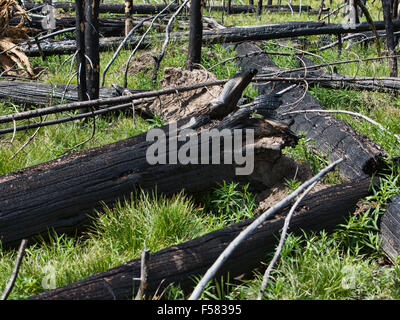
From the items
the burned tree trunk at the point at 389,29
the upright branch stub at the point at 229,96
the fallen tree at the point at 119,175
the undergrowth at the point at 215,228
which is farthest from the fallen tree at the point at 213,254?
the burned tree trunk at the point at 389,29

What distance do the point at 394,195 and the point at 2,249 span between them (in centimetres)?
319

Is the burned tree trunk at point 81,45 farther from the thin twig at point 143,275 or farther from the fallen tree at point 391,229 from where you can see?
the fallen tree at point 391,229

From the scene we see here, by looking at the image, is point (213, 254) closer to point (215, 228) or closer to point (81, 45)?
point (215, 228)

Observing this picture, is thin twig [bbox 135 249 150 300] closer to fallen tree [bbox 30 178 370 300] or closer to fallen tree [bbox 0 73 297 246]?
fallen tree [bbox 30 178 370 300]

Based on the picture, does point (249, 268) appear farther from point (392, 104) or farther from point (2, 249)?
point (392, 104)

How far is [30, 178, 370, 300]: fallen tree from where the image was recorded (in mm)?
2789

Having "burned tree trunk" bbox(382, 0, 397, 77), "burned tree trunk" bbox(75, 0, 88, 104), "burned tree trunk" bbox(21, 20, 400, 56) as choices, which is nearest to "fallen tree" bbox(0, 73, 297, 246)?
"burned tree trunk" bbox(75, 0, 88, 104)

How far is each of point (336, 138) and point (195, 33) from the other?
2.59 meters

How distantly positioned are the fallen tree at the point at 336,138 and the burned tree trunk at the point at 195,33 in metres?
1.06

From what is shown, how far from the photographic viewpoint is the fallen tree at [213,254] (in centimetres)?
279

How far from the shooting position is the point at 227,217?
4.31 metres
